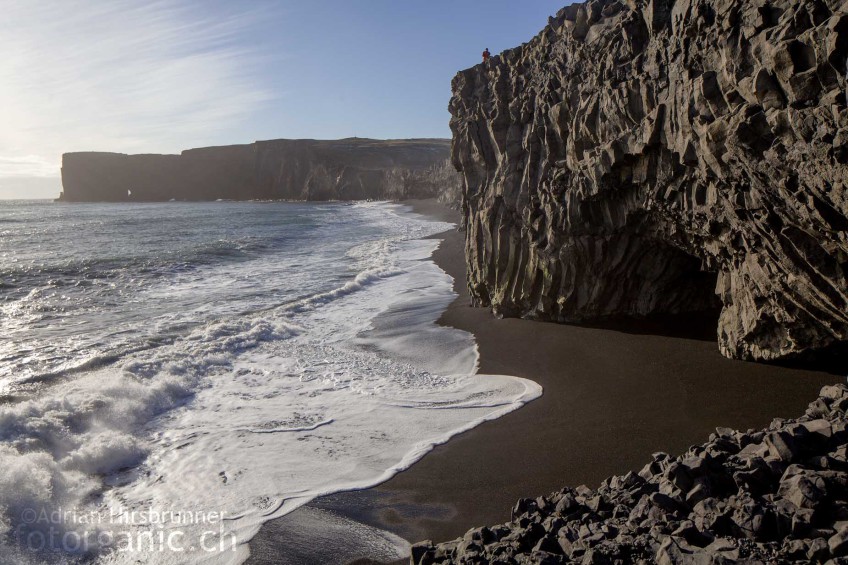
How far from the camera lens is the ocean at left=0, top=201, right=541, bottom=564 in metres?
6.93

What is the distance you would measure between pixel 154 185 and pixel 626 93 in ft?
389

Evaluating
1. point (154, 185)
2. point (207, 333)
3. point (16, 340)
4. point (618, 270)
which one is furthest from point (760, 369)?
point (154, 185)

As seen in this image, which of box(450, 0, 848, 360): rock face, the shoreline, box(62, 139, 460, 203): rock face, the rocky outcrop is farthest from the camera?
box(62, 139, 460, 203): rock face

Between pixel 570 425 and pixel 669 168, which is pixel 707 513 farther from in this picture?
pixel 669 168

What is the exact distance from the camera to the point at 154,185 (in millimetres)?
113938

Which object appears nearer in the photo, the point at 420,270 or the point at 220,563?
the point at 220,563

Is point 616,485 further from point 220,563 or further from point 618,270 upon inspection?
point 618,270

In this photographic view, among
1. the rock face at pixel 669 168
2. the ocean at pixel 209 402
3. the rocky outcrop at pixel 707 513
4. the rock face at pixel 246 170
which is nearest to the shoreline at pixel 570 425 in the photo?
the ocean at pixel 209 402

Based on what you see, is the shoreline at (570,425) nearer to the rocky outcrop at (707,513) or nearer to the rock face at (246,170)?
the rocky outcrop at (707,513)

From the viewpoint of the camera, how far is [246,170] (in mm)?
112188

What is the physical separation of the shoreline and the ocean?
1.18ft

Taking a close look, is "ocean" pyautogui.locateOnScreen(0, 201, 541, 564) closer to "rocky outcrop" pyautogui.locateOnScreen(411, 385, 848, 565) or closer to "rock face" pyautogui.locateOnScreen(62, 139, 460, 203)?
"rocky outcrop" pyautogui.locateOnScreen(411, 385, 848, 565)

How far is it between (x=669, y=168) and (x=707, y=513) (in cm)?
694

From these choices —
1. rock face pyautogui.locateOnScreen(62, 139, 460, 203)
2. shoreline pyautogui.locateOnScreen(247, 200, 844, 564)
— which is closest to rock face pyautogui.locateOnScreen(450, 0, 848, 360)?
shoreline pyautogui.locateOnScreen(247, 200, 844, 564)
